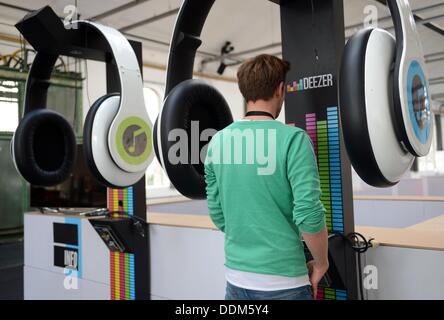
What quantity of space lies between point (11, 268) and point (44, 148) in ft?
11.9

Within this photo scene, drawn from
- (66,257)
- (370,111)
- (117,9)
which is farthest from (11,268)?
(370,111)

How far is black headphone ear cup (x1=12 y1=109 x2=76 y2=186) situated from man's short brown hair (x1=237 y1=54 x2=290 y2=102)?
150 centimetres

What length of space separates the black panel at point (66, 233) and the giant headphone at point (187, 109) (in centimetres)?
191

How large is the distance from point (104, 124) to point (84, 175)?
Result: 2186mm

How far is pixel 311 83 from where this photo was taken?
1.94 metres

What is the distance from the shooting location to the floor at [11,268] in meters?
4.43

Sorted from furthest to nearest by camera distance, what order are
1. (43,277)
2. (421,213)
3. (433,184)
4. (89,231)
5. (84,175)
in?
(433,184), (421,213), (84,175), (43,277), (89,231)

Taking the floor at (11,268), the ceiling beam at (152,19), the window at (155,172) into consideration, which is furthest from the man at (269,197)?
the window at (155,172)

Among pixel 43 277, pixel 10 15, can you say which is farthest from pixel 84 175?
pixel 10 15

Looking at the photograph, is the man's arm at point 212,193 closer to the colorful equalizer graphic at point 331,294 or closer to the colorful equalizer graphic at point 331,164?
the colorful equalizer graphic at point 331,164
